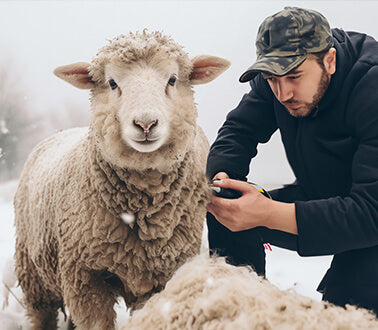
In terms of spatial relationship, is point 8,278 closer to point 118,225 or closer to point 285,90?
point 118,225

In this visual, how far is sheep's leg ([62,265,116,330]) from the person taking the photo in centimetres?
126

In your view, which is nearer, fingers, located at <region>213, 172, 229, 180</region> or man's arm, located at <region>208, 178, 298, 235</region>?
man's arm, located at <region>208, 178, 298, 235</region>

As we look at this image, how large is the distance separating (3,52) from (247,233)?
Answer: 1.97m

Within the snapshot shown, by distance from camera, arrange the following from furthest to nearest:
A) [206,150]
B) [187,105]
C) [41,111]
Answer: [41,111]
[206,150]
[187,105]

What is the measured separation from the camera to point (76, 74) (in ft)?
4.05

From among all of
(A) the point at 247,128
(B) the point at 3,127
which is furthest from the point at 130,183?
(B) the point at 3,127

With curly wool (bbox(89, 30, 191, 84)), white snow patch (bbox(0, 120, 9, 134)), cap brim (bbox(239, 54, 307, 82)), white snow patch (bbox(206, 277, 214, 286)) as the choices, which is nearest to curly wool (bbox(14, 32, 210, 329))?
curly wool (bbox(89, 30, 191, 84))

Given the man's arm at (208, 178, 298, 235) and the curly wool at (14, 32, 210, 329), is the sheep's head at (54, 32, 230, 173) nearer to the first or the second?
the curly wool at (14, 32, 210, 329)

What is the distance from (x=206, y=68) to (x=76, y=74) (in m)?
0.39

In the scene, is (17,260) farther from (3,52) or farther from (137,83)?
(3,52)

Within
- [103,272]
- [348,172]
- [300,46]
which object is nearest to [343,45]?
[300,46]

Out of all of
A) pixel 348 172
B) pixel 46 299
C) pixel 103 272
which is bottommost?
pixel 46 299

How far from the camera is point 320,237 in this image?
1.05 meters

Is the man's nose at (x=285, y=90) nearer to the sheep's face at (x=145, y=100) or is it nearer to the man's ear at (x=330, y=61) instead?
the man's ear at (x=330, y=61)
